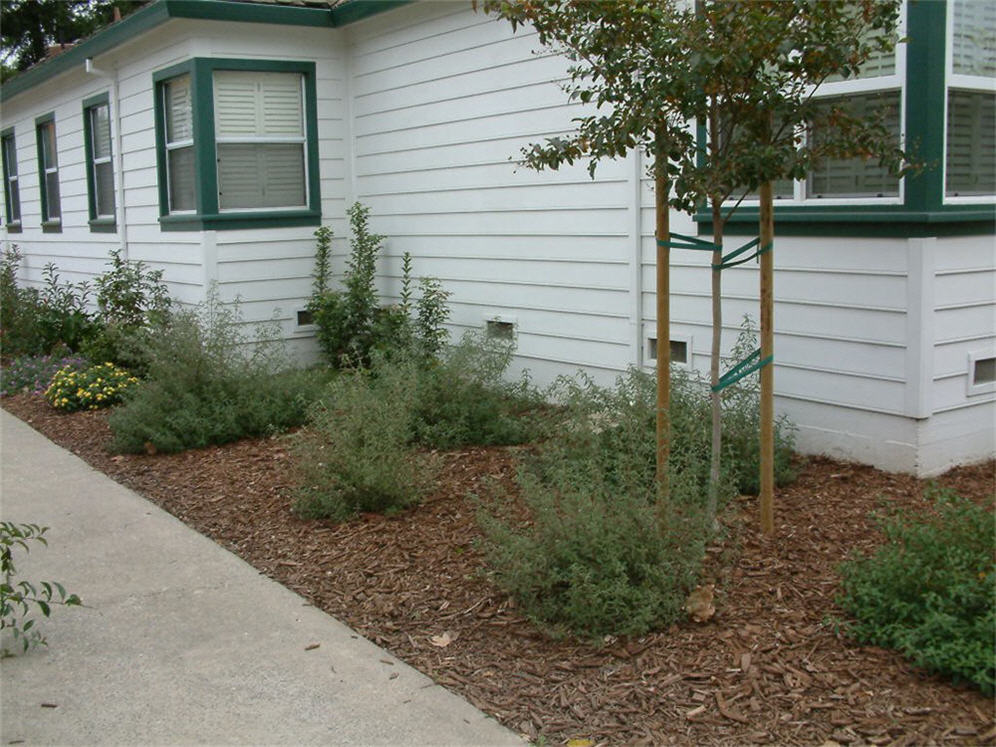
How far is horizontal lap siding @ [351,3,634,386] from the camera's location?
8.18 m

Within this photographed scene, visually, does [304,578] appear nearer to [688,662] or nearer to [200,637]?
[200,637]

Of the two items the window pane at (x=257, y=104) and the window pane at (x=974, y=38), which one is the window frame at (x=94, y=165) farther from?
the window pane at (x=974, y=38)

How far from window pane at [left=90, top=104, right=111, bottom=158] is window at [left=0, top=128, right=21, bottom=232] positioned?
4.99 m

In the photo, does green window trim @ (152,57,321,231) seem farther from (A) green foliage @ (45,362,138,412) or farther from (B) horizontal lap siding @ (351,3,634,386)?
(A) green foliage @ (45,362,138,412)

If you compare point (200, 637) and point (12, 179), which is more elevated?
point (12, 179)

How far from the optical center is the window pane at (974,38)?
577cm

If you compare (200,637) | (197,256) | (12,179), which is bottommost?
(200,637)

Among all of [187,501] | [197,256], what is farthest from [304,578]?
[197,256]

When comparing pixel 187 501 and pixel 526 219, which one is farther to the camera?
pixel 526 219

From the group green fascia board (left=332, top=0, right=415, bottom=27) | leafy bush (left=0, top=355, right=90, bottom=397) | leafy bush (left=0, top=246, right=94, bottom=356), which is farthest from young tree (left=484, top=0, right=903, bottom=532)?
leafy bush (left=0, top=246, right=94, bottom=356)

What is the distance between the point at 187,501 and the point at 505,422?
2.22m

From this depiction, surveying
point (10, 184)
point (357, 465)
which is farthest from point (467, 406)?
point (10, 184)

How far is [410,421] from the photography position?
7156mm

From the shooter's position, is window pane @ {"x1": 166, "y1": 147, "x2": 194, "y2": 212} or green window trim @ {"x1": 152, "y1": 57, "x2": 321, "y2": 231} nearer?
green window trim @ {"x1": 152, "y1": 57, "x2": 321, "y2": 231}
